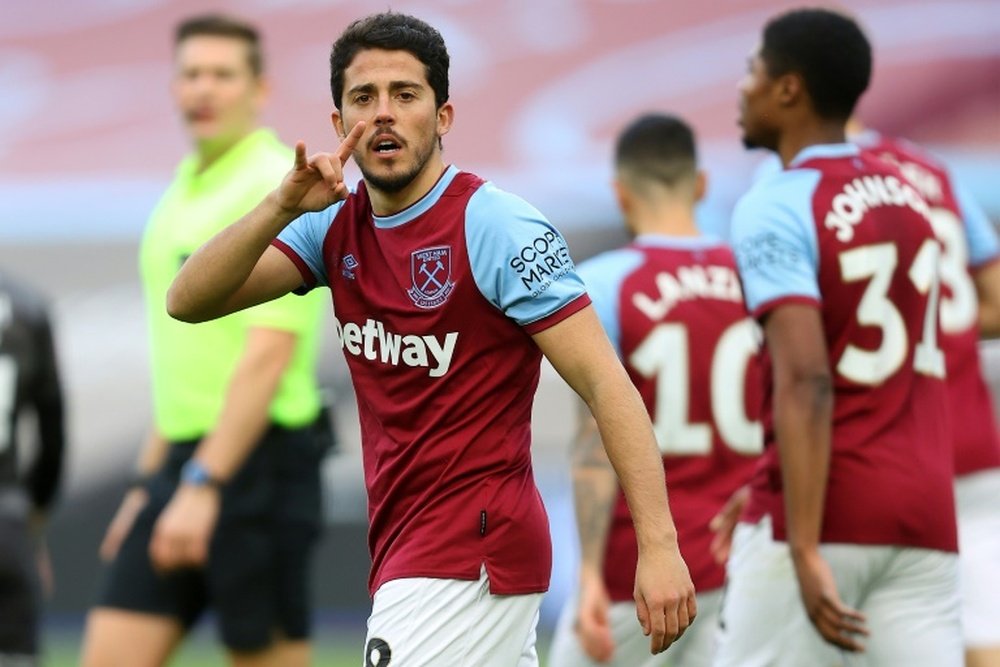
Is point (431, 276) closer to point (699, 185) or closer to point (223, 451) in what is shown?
point (223, 451)

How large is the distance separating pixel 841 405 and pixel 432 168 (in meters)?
1.60

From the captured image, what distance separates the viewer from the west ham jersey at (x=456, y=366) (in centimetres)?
438

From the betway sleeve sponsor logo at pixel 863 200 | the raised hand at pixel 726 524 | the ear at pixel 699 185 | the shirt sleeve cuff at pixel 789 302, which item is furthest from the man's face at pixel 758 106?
the raised hand at pixel 726 524

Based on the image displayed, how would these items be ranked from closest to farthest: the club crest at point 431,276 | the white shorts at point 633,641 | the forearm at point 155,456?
the club crest at point 431,276 < the white shorts at point 633,641 < the forearm at point 155,456

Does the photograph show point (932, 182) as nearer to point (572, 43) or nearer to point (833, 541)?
point (833, 541)

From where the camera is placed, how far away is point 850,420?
215 inches

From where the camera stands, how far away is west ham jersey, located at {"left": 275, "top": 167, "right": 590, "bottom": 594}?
438 cm

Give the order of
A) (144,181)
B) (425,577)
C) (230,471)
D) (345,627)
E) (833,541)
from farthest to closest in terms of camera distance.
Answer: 1. (144,181)
2. (345,627)
3. (230,471)
4. (833,541)
5. (425,577)

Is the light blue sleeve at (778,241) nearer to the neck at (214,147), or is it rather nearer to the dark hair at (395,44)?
the dark hair at (395,44)

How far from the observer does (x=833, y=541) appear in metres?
5.41

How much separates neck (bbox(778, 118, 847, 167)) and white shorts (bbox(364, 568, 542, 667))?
6.24 feet

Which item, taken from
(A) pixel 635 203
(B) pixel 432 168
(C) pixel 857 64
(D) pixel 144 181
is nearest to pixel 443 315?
(B) pixel 432 168

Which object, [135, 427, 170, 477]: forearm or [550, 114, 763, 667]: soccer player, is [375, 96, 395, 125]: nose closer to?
[550, 114, 763, 667]: soccer player

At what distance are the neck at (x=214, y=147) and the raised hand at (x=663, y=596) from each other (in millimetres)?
3313
